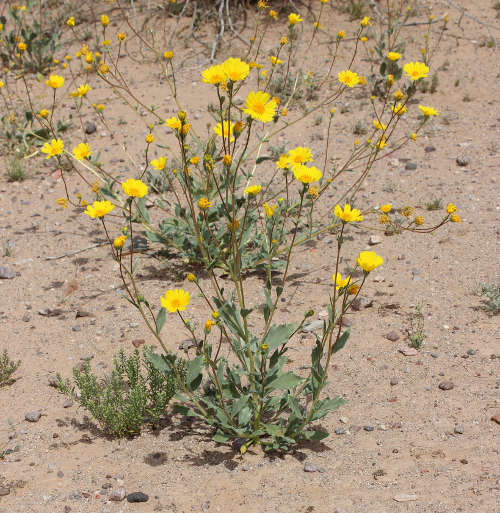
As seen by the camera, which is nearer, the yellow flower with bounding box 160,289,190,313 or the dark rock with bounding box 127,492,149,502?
the yellow flower with bounding box 160,289,190,313

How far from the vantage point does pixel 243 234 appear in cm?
388

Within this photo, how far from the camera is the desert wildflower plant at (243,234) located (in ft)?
7.55

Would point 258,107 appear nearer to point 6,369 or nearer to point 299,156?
point 299,156

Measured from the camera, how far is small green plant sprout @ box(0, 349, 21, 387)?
3.04 meters

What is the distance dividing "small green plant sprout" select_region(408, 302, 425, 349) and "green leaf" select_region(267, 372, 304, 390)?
0.89 metres

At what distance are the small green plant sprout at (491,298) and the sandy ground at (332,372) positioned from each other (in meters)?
0.05

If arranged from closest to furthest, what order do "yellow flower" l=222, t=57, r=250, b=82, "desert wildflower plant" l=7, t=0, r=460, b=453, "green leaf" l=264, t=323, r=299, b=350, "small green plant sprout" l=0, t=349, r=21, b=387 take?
"yellow flower" l=222, t=57, r=250, b=82 < "desert wildflower plant" l=7, t=0, r=460, b=453 < "green leaf" l=264, t=323, r=299, b=350 < "small green plant sprout" l=0, t=349, r=21, b=387

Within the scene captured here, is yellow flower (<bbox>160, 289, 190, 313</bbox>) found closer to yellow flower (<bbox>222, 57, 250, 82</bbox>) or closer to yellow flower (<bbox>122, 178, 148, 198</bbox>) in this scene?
yellow flower (<bbox>122, 178, 148, 198</bbox>)

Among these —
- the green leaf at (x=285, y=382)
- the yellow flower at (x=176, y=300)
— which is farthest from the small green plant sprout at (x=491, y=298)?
the yellow flower at (x=176, y=300)

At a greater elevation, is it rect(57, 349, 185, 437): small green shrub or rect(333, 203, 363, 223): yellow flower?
rect(333, 203, 363, 223): yellow flower

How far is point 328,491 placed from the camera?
2385mm

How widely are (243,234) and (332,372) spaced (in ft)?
3.95

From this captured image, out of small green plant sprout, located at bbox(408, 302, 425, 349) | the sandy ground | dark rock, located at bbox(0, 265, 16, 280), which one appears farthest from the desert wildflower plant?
dark rock, located at bbox(0, 265, 16, 280)

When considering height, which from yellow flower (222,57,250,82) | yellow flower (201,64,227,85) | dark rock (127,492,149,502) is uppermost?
yellow flower (222,57,250,82)
